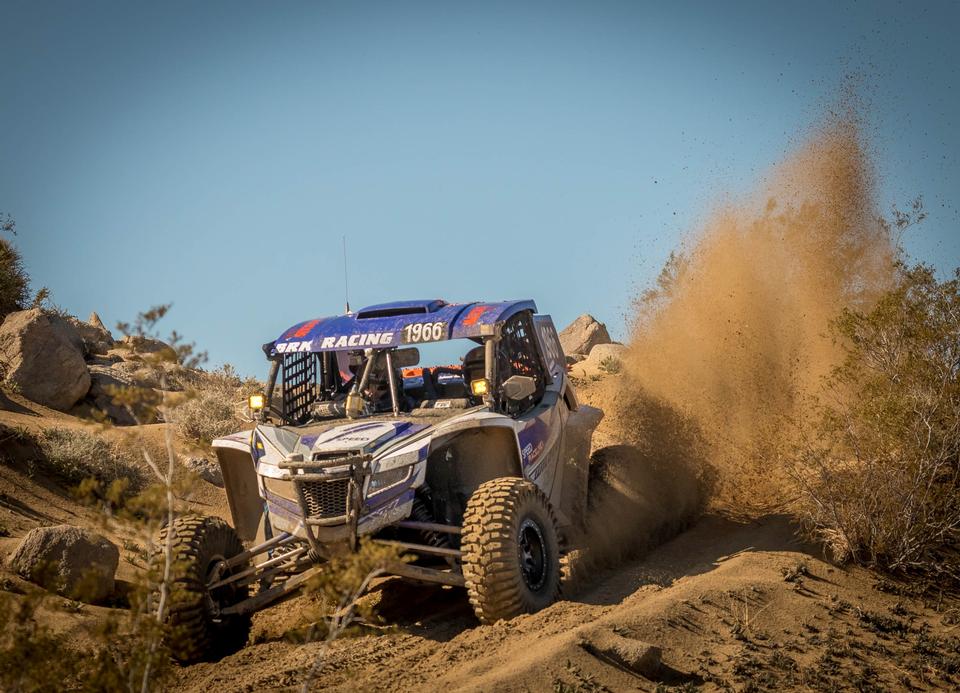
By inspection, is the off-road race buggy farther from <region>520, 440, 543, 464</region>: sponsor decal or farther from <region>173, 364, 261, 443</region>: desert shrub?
<region>173, 364, 261, 443</region>: desert shrub

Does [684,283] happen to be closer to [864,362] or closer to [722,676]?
[864,362]

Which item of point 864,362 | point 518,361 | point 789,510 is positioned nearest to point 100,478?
point 518,361

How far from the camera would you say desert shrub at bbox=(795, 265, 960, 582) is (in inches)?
366

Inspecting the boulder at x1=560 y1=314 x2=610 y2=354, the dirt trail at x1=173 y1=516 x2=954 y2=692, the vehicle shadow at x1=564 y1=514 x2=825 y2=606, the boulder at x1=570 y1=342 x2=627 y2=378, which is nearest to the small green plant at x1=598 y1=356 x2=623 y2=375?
the boulder at x1=570 y1=342 x2=627 y2=378

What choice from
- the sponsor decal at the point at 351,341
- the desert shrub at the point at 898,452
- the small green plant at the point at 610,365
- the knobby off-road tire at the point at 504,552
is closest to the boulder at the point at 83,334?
the sponsor decal at the point at 351,341

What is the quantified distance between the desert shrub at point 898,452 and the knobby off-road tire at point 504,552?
3.13 metres

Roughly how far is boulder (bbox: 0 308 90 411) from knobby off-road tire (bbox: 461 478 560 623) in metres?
10.9

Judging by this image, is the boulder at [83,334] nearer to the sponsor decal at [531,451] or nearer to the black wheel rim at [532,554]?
the sponsor decal at [531,451]

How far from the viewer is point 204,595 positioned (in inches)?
307

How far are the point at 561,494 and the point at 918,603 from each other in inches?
132

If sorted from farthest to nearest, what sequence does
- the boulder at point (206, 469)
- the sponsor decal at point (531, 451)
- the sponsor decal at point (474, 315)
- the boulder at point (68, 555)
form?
the boulder at point (206, 469) < the boulder at point (68, 555) < the sponsor decal at point (474, 315) < the sponsor decal at point (531, 451)

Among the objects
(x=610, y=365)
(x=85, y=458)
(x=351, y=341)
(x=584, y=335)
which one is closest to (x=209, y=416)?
(x=85, y=458)

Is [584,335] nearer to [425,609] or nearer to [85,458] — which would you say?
[85,458]

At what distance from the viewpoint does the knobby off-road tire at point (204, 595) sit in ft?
24.9
